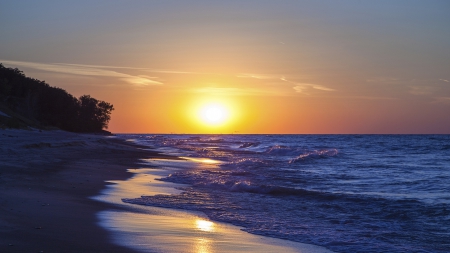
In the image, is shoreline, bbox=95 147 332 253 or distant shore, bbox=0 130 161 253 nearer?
distant shore, bbox=0 130 161 253

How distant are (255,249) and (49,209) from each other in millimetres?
4485

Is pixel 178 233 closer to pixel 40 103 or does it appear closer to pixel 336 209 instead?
pixel 336 209

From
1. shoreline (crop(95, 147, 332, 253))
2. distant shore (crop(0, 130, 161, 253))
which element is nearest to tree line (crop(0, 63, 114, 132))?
distant shore (crop(0, 130, 161, 253))

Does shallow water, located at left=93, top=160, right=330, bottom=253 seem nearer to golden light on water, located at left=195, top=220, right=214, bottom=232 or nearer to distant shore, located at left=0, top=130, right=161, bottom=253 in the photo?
golden light on water, located at left=195, top=220, right=214, bottom=232

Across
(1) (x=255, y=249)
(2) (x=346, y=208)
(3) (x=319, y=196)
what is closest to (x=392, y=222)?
(2) (x=346, y=208)

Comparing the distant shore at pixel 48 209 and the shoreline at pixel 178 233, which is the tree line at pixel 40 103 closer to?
the distant shore at pixel 48 209

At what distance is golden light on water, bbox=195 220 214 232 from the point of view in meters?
8.92

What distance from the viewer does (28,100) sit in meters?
70.7

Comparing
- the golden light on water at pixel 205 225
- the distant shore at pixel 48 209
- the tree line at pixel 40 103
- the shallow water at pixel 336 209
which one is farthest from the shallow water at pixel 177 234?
the tree line at pixel 40 103

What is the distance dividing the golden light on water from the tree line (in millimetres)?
64515

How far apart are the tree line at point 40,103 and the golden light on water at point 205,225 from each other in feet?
212

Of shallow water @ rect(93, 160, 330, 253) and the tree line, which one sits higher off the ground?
the tree line

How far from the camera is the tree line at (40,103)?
7050 centimetres

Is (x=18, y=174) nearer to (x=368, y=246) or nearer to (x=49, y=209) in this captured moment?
(x=49, y=209)
